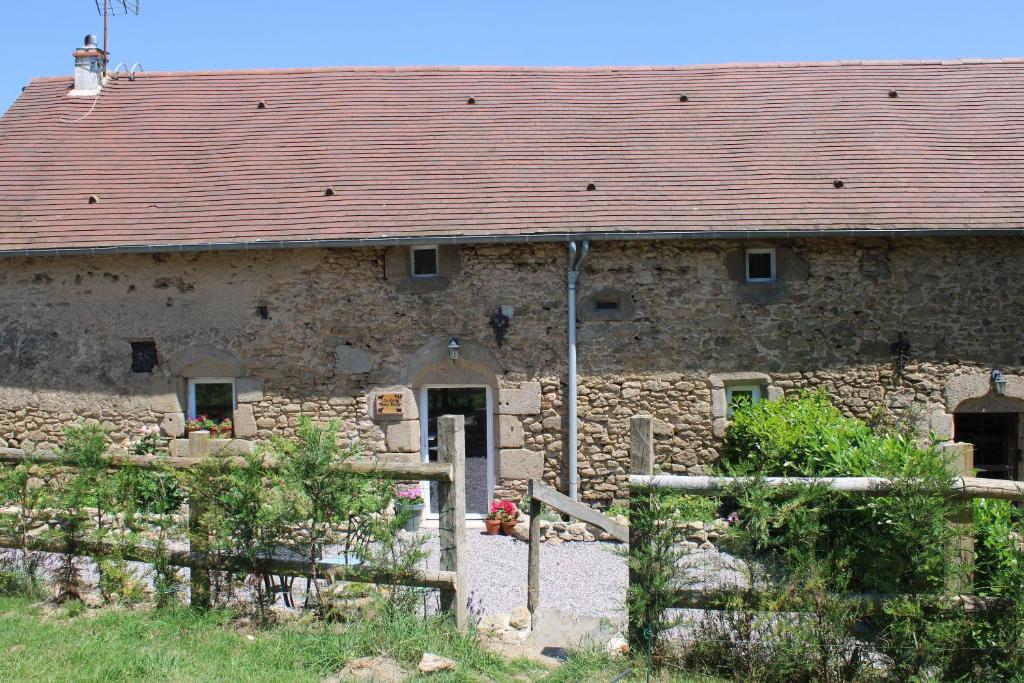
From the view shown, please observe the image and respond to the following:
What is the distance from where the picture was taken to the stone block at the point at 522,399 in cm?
983

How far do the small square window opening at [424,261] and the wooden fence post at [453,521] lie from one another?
16.6ft

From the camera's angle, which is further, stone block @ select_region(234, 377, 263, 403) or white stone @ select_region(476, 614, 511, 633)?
stone block @ select_region(234, 377, 263, 403)

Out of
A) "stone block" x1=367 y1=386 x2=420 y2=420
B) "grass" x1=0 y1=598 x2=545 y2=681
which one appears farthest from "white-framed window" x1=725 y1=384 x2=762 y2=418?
"grass" x1=0 y1=598 x2=545 y2=681

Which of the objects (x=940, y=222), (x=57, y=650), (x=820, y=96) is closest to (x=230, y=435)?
(x=57, y=650)

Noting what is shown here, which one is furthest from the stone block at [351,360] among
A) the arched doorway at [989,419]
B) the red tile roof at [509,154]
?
the arched doorway at [989,419]

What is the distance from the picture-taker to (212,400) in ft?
34.0

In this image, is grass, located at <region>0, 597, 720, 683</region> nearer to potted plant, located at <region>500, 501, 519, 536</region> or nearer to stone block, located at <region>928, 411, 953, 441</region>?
potted plant, located at <region>500, 501, 519, 536</region>

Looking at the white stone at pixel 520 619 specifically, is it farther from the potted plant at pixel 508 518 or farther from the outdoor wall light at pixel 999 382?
the outdoor wall light at pixel 999 382

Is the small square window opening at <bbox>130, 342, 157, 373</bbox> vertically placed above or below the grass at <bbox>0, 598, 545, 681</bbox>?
above

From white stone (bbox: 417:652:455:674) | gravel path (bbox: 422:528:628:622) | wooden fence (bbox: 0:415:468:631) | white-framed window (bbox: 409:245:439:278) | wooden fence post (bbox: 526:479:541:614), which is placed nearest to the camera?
white stone (bbox: 417:652:455:674)

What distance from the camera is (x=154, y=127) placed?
1238cm

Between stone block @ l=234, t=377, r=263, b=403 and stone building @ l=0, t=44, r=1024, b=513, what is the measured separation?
34 mm

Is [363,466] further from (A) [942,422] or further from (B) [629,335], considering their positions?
(A) [942,422]

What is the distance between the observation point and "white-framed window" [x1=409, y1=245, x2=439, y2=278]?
1003 centimetres
